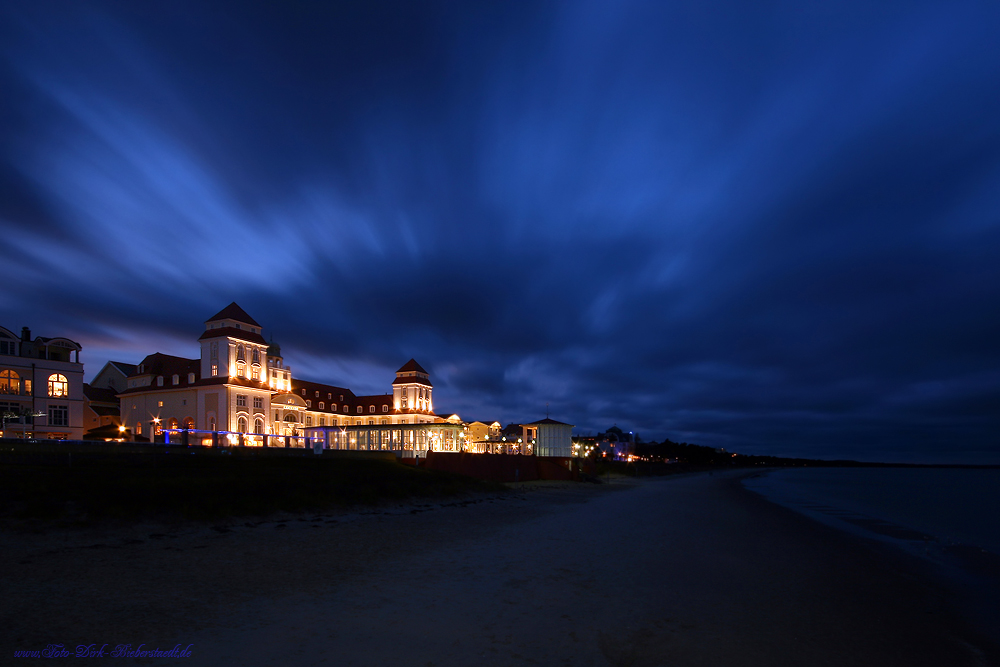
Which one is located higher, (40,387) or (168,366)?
(168,366)

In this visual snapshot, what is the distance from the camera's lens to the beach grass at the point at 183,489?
63.9 feet

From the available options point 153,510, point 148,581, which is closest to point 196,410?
point 153,510

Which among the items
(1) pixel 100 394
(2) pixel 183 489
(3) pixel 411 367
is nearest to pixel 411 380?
(3) pixel 411 367

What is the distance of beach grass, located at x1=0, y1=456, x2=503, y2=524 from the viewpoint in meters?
19.5

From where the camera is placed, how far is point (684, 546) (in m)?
21.5

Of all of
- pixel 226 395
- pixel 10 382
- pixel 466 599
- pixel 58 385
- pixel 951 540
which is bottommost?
pixel 951 540

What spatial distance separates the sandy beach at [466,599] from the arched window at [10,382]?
49.2 m

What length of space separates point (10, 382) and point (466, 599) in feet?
206

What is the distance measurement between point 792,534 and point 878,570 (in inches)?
323

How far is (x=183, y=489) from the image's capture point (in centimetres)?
2391

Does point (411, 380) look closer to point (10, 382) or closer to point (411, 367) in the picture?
point (411, 367)

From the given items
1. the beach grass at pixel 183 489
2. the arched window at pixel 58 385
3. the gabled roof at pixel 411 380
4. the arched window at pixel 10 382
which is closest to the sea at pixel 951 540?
the beach grass at pixel 183 489

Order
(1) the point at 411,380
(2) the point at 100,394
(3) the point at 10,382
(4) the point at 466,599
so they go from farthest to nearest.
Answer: (1) the point at 411,380 < (2) the point at 100,394 < (3) the point at 10,382 < (4) the point at 466,599

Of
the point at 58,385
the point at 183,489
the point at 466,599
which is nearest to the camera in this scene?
the point at 466,599
